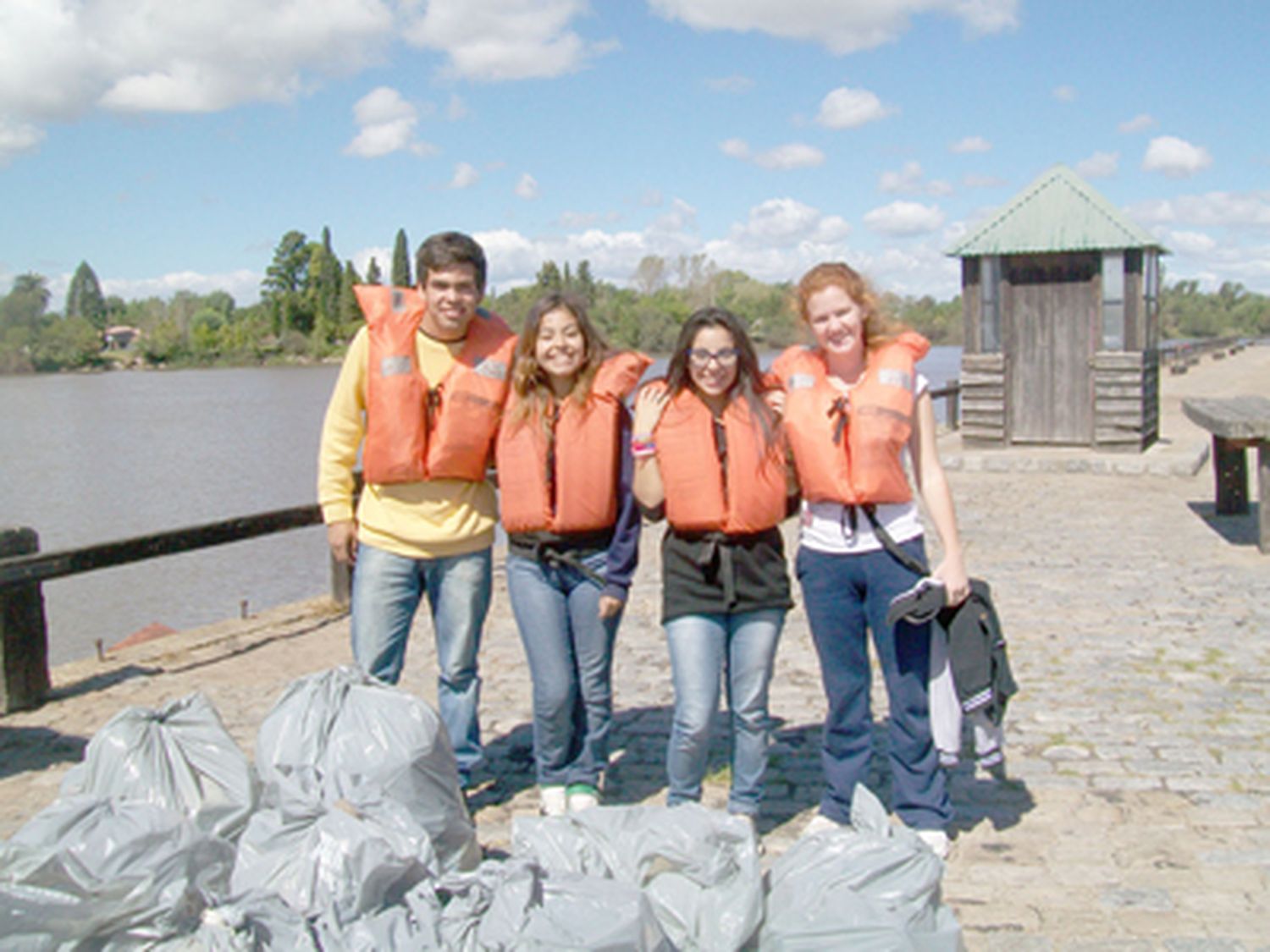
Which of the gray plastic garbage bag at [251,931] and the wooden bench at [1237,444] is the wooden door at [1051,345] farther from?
the gray plastic garbage bag at [251,931]

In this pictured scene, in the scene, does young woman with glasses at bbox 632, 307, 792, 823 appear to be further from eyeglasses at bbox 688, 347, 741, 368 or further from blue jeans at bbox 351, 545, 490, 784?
blue jeans at bbox 351, 545, 490, 784

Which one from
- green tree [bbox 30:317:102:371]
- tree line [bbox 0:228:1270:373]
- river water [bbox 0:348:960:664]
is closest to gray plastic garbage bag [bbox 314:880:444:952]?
river water [bbox 0:348:960:664]

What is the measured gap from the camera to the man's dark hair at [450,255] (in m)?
4.02

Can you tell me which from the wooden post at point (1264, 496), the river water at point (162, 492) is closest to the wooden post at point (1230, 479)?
the wooden post at point (1264, 496)

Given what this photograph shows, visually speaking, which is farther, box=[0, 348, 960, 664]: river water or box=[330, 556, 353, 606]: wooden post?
box=[0, 348, 960, 664]: river water

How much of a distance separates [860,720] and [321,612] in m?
5.16

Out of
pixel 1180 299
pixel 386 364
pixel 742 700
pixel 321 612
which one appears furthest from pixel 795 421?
pixel 1180 299

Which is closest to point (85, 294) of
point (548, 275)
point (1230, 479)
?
point (548, 275)

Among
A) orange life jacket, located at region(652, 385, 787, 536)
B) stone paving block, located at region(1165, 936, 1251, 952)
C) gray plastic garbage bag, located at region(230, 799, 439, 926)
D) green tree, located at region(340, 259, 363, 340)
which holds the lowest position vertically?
stone paving block, located at region(1165, 936, 1251, 952)

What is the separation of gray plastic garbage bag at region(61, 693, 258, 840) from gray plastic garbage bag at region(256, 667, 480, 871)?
10cm

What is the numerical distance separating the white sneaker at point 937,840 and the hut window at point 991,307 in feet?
37.3

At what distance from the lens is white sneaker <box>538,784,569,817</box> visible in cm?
412

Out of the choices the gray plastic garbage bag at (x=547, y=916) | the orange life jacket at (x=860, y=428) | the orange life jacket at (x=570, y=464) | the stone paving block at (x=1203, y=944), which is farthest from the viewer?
the orange life jacket at (x=570, y=464)

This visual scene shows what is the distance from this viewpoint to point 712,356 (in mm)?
3789
